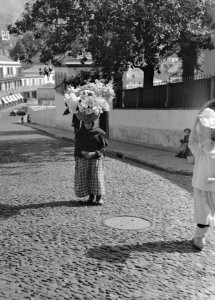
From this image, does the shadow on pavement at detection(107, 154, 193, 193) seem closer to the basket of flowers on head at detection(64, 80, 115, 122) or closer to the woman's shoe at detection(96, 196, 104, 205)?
the woman's shoe at detection(96, 196, 104, 205)

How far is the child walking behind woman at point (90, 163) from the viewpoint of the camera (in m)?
8.02

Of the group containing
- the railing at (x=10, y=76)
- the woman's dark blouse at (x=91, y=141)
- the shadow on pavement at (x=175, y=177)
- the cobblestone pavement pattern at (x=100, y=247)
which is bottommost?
the cobblestone pavement pattern at (x=100, y=247)

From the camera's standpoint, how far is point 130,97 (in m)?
19.6

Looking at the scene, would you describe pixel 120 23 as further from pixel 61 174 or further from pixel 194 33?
pixel 61 174

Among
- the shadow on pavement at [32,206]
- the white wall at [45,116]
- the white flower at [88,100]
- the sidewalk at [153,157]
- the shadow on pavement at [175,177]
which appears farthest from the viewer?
the white wall at [45,116]

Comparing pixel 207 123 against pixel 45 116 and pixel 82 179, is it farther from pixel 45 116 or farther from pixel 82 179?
pixel 45 116

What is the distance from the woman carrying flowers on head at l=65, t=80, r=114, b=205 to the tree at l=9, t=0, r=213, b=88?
18.7ft

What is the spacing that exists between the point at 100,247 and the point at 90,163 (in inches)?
97.0

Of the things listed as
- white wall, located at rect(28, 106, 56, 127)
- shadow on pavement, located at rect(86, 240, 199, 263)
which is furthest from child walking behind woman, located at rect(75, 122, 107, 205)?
white wall, located at rect(28, 106, 56, 127)

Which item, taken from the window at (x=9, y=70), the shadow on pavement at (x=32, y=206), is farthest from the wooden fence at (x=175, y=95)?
the window at (x=9, y=70)

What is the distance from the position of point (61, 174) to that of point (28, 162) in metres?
2.92

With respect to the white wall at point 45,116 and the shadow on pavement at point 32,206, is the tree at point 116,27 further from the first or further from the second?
the white wall at point 45,116

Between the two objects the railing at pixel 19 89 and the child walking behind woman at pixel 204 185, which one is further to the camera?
the railing at pixel 19 89

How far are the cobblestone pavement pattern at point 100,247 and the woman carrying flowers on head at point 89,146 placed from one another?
1.03ft
